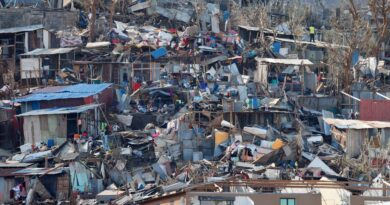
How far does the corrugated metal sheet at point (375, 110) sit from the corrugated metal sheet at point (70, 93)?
6.75 metres

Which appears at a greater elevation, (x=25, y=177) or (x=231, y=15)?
(x=231, y=15)

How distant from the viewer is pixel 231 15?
3550 centimetres

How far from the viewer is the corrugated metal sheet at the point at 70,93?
26609 mm

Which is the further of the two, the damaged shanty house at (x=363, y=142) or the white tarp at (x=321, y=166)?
the damaged shanty house at (x=363, y=142)

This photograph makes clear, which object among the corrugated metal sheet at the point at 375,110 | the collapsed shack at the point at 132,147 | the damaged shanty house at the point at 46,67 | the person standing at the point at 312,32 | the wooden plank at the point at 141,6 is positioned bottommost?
the collapsed shack at the point at 132,147

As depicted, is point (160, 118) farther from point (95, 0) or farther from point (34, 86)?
point (95, 0)

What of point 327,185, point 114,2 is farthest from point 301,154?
point 114,2

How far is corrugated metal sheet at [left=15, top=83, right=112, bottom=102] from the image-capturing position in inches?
1048

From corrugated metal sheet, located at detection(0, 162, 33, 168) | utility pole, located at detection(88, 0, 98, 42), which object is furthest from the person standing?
corrugated metal sheet, located at detection(0, 162, 33, 168)

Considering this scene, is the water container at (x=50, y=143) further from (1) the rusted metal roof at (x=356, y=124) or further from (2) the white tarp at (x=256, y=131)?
(1) the rusted metal roof at (x=356, y=124)

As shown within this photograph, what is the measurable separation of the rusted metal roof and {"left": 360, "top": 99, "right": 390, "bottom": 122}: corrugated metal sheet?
0.66 metres

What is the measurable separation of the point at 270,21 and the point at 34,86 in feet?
31.5

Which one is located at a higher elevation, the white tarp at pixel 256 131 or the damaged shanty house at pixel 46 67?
the damaged shanty house at pixel 46 67

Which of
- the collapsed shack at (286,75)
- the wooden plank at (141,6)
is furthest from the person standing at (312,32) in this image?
the wooden plank at (141,6)
